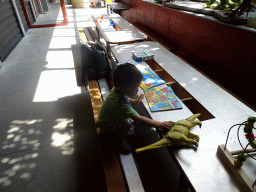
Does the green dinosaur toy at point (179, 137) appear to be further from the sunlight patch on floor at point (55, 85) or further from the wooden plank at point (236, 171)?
the sunlight patch on floor at point (55, 85)

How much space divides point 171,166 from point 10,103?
3.01 m

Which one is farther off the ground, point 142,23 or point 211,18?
point 211,18

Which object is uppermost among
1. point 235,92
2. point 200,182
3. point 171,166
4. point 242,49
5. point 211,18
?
point 211,18

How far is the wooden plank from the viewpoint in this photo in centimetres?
96

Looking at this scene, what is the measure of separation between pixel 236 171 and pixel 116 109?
0.98 metres

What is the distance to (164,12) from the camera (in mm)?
3625

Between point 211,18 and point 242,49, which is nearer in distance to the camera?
point 242,49

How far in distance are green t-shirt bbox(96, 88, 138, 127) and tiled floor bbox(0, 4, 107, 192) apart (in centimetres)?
81

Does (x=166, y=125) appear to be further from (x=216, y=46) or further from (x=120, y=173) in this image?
(x=216, y=46)

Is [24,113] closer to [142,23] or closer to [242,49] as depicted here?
[242,49]

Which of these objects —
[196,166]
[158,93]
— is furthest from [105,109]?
[196,166]

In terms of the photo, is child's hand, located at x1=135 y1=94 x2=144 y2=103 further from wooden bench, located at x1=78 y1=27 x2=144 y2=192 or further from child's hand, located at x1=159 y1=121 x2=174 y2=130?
wooden bench, located at x1=78 y1=27 x2=144 y2=192

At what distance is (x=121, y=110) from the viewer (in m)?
1.56

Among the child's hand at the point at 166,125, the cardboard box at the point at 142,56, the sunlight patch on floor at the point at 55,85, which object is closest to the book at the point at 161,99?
the child's hand at the point at 166,125
